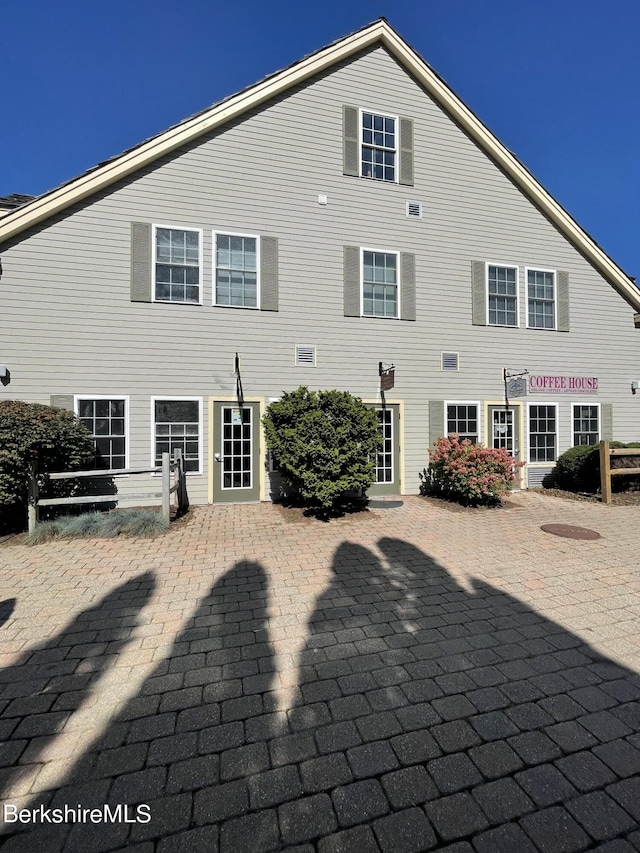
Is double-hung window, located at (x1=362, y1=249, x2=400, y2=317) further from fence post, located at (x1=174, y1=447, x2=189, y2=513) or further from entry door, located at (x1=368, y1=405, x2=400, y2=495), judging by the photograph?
fence post, located at (x1=174, y1=447, x2=189, y2=513)

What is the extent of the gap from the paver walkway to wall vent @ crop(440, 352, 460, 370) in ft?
20.6

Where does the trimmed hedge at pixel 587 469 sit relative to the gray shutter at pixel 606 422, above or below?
below

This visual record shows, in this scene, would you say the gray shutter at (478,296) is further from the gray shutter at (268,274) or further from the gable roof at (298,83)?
the gray shutter at (268,274)

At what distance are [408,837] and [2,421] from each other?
677 centimetres

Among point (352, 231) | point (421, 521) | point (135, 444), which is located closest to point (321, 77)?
point (352, 231)

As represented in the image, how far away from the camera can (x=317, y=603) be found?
3854 millimetres

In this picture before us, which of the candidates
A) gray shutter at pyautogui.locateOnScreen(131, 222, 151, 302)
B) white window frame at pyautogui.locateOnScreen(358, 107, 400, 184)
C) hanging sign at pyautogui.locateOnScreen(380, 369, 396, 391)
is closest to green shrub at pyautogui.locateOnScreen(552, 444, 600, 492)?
hanging sign at pyautogui.locateOnScreen(380, 369, 396, 391)

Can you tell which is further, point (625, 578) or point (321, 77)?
point (321, 77)

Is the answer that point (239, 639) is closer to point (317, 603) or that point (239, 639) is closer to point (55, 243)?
point (317, 603)

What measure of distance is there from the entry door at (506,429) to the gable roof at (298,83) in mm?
5441

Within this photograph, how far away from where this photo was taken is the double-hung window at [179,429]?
853cm

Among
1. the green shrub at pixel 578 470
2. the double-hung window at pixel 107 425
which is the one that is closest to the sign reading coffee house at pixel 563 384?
the green shrub at pixel 578 470

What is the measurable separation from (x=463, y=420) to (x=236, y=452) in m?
5.95

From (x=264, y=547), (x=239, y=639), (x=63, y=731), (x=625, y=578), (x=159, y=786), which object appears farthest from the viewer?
(x=264, y=547)
